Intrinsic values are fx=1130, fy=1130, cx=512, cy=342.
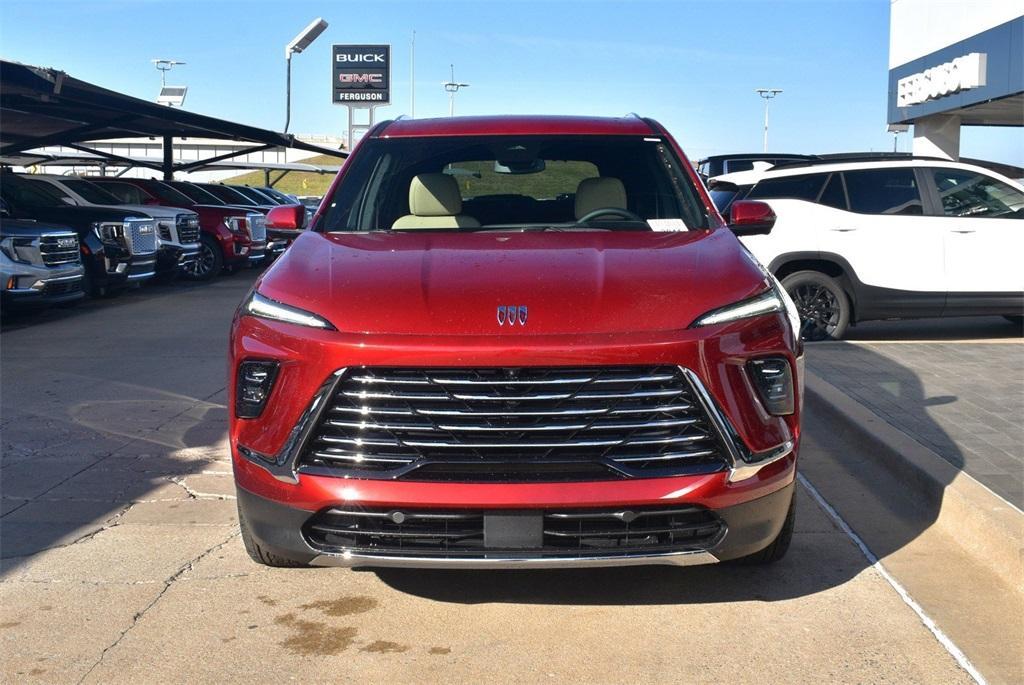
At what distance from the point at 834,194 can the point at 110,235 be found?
9.20 meters

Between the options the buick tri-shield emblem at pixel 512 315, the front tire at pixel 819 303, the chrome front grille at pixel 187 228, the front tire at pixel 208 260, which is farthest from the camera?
the front tire at pixel 208 260

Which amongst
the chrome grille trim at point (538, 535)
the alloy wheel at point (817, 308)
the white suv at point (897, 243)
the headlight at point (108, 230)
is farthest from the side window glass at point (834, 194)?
the headlight at point (108, 230)

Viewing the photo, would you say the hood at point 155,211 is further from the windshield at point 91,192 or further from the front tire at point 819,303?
the front tire at point 819,303

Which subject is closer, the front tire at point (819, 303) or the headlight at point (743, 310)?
the headlight at point (743, 310)

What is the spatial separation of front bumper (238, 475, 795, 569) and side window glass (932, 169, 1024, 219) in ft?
24.6

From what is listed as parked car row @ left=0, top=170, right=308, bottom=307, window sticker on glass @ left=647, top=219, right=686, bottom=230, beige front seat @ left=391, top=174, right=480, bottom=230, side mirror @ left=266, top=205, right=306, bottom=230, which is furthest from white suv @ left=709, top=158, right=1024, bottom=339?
side mirror @ left=266, top=205, right=306, bottom=230

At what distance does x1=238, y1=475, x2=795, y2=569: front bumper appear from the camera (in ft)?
11.7

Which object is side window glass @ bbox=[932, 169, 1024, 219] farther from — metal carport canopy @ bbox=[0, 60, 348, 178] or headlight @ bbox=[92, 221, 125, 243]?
headlight @ bbox=[92, 221, 125, 243]

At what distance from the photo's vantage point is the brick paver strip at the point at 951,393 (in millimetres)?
5836

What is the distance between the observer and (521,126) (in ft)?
18.1

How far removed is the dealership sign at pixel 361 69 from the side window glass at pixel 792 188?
1526 inches

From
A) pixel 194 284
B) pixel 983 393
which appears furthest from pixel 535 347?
pixel 194 284

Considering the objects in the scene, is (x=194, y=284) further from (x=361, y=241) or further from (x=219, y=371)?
(x=361, y=241)

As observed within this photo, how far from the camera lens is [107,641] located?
3.82 meters
